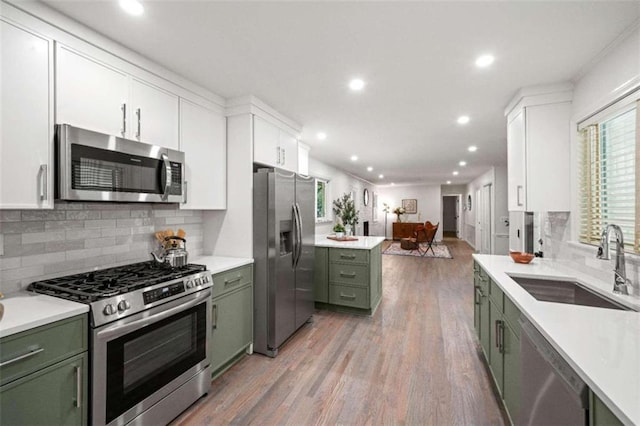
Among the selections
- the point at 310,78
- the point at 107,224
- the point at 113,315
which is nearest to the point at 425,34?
the point at 310,78

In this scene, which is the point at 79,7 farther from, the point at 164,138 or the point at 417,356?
the point at 417,356

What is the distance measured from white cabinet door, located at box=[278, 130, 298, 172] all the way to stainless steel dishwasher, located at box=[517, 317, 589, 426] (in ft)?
8.79

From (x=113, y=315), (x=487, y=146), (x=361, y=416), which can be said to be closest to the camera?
(x=113, y=315)

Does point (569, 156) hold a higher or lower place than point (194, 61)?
lower

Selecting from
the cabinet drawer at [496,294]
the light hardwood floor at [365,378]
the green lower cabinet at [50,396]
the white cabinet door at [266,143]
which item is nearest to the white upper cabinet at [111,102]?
the white cabinet door at [266,143]

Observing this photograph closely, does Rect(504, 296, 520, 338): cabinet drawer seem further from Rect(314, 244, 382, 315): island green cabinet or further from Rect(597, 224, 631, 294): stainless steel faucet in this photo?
Rect(314, 244, 382, 315): island green cabinet

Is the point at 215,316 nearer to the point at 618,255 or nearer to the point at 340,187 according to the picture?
the point at 618,255

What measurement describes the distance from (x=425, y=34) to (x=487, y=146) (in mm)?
3799

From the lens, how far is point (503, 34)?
174 centimetres

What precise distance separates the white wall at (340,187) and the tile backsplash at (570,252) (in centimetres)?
374

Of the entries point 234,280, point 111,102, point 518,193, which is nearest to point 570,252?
point 518,193

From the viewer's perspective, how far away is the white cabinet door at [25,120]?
139 cm

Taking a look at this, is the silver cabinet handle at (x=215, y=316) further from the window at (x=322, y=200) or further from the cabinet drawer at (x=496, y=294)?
the window at (x=322, y=200)

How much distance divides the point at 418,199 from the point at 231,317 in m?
10.9
